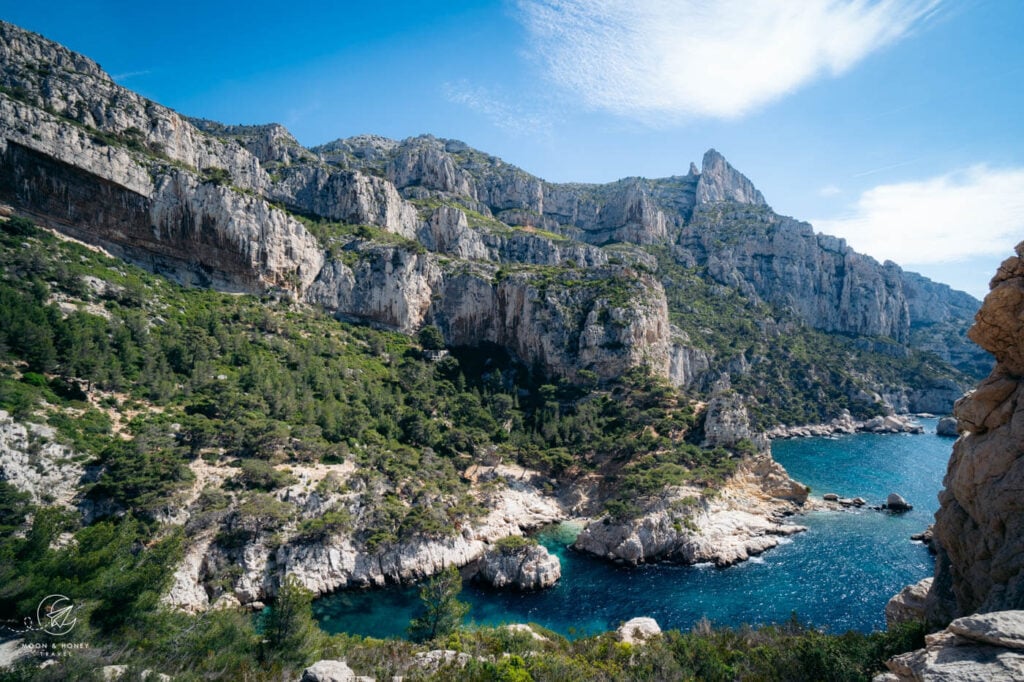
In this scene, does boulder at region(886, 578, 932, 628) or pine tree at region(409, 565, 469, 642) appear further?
pine tree at region(409, 565, 469, 642)

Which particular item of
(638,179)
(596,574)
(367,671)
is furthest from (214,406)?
(638,179)

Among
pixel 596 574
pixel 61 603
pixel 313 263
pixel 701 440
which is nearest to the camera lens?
pixel 61 603

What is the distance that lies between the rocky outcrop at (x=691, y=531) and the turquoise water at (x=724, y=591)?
102cm

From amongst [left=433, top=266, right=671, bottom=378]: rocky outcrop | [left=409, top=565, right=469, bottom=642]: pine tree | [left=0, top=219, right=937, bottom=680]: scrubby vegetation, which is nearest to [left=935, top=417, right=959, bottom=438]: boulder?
[left=433, top=266, right=671, bottom=378]: rocky outcrop

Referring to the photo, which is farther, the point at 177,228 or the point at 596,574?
the point at 177,228

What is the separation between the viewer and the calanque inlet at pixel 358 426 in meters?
14.5

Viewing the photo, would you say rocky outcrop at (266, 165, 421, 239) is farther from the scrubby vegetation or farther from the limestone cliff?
the scrubby vegetation

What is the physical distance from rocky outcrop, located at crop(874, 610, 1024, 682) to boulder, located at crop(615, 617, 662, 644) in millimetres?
15723

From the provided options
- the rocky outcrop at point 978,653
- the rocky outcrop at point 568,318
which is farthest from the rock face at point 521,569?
the rocky outcrop at point 568,318

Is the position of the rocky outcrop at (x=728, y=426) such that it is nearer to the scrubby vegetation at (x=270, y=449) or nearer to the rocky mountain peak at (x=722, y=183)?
the scrubby vegetation at (x=270, y=449)

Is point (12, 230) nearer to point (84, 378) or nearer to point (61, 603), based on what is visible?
point (84, 378)

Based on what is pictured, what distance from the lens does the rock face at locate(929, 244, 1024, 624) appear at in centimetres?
1078

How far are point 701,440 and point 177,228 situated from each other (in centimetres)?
6604

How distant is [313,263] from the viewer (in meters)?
67.6
